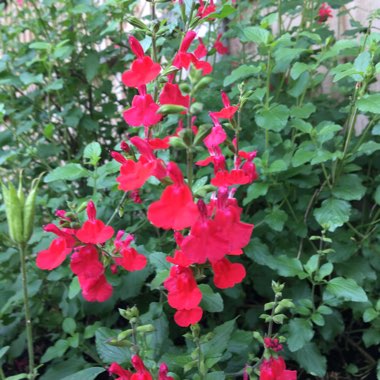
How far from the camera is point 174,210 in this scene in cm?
72

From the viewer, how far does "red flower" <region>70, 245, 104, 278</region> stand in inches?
35.7

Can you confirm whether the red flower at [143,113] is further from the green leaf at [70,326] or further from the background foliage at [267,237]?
the green leaf at [70,326]

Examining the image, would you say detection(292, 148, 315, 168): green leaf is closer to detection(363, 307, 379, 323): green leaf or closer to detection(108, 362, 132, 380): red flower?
detection(363, 307, 379, 323): green leaf

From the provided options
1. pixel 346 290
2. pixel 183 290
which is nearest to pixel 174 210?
pixel 183 290

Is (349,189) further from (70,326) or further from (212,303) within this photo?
(70,326)

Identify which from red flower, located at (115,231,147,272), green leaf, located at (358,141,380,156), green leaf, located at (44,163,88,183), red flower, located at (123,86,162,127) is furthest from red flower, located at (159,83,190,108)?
green leaf, located at (358,141,380,156)

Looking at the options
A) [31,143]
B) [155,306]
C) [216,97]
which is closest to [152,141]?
[155,306]

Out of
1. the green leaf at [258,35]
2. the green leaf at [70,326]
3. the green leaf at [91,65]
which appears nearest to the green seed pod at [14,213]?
the green leaf at [70,326]

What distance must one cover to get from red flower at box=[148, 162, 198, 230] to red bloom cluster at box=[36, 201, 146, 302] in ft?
0.74

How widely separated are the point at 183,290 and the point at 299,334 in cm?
47

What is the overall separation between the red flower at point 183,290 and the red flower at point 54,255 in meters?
0.24

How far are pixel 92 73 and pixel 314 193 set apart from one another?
0.98m

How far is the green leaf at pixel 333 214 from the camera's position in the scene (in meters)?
1.24

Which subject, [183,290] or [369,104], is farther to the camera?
[369,104]
